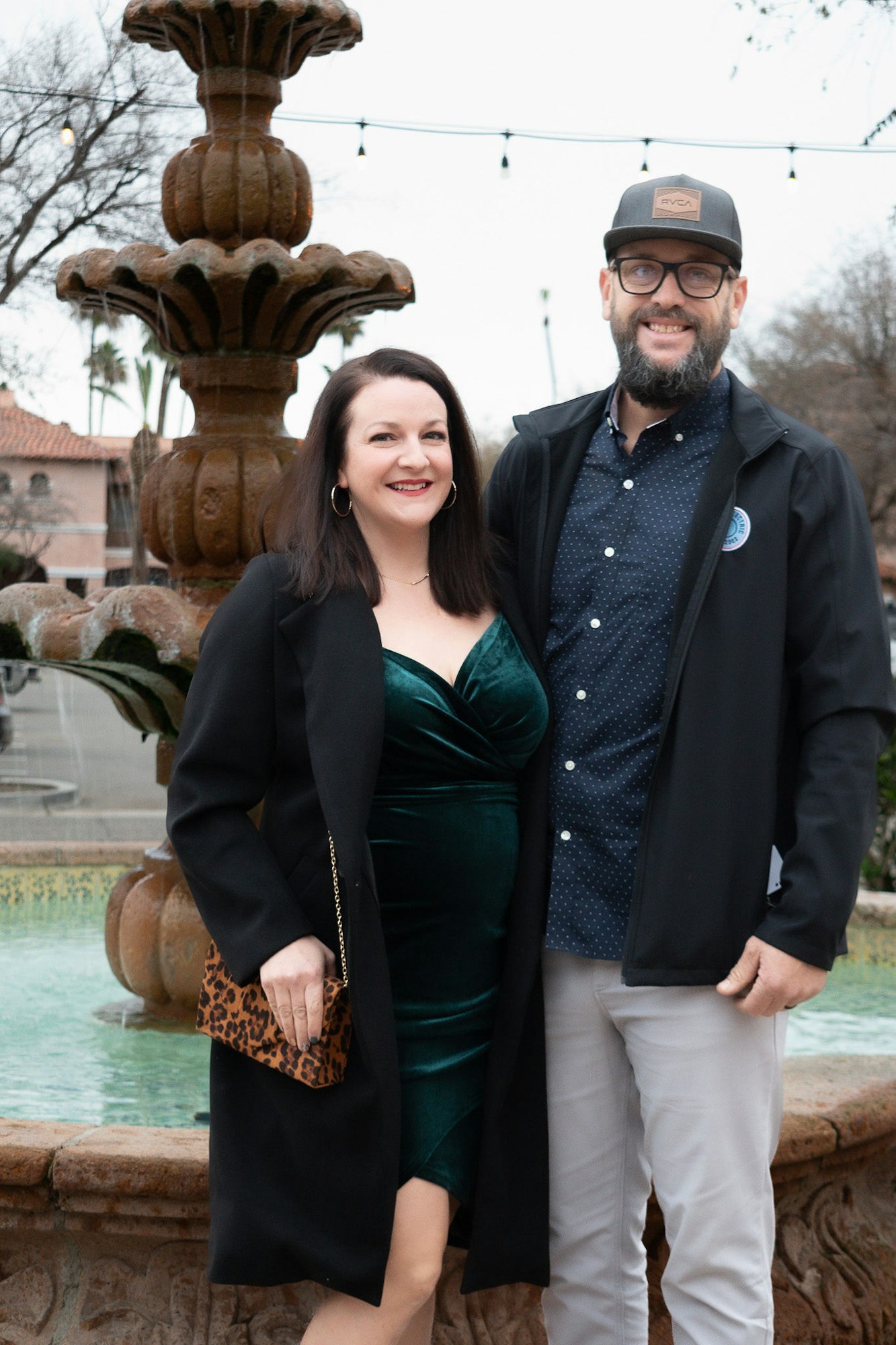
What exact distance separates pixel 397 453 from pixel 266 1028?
1062 millimetres

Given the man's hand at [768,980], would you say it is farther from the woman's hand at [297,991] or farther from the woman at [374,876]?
the woman's hand at [297,991]

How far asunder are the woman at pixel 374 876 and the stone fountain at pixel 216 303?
1.75 metres

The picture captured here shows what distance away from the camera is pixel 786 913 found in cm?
254

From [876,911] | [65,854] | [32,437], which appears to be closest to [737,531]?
[876,911]

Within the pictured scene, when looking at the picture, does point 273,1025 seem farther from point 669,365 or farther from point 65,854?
point 65,854

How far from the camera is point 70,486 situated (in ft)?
106

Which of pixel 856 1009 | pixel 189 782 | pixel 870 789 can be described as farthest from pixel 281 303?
pixel 856 1009

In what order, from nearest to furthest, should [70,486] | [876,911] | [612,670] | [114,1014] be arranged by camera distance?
[612,670] → [114,1014] → [876,911] → [70,486]

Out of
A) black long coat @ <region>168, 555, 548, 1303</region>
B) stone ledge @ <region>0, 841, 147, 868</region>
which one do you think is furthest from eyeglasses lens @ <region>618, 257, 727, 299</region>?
stone ledge @ <region>0, 841, 147, 868</region>

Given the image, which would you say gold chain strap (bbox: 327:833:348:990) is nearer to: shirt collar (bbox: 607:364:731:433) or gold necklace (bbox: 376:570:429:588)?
gold necklace (bbox: 376:570:429:588)

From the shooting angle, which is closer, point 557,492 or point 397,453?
point 397,453

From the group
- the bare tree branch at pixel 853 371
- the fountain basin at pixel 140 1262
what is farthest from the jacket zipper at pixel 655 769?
the bare tree branch at pixel 853 371

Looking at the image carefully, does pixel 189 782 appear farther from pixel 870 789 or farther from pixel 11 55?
pixel 11 55

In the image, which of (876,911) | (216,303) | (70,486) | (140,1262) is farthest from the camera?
(70,486)
